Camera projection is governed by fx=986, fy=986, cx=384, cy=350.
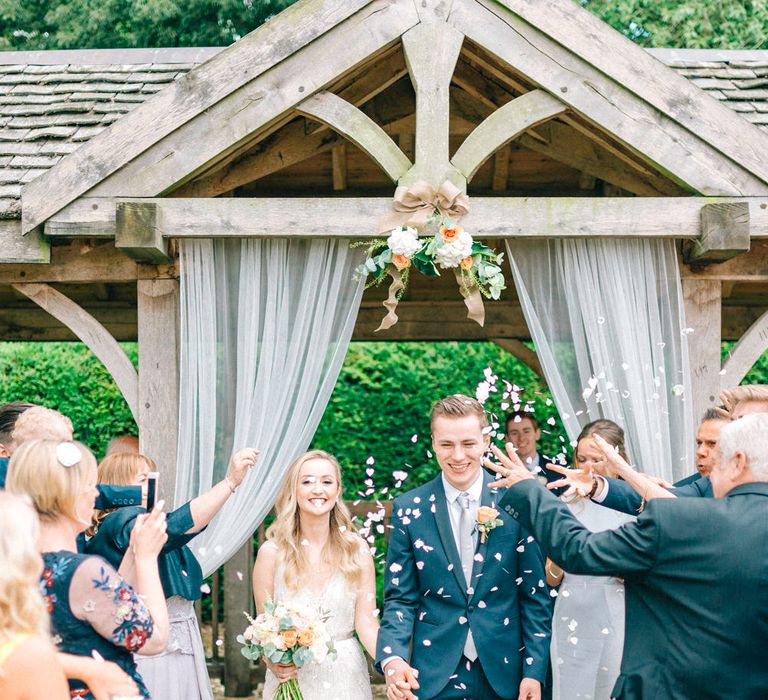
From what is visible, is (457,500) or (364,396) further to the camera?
(364,396)

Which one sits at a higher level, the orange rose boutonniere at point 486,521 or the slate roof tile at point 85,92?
the slate roof tile at point 85,92

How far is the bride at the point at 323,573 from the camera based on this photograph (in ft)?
13.8

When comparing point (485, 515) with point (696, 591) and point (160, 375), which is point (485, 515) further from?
point (160, 375)

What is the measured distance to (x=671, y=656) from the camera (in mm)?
3010

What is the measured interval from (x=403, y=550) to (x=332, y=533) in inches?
22.0

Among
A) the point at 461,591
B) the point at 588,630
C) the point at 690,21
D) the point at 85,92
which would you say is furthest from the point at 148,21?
the point at 461,591

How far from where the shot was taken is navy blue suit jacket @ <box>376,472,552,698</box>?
149 inches

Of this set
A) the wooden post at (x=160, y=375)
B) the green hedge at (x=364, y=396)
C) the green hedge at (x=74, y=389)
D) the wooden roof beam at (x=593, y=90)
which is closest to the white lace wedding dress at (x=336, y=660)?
the wooden post at (x=160, y=375)

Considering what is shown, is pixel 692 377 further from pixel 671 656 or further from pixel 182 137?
pixel 182 137

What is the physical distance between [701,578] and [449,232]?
7.38ft

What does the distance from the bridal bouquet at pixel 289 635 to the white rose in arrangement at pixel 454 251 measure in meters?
1.74

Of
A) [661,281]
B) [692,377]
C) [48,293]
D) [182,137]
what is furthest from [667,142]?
[48,293]

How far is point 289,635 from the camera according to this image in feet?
12.7

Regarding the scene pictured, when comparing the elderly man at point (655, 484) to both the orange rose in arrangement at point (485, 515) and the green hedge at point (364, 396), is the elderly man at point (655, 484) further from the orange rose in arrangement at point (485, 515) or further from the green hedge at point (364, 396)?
the green hedge at point (364, 396)
